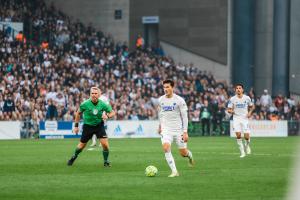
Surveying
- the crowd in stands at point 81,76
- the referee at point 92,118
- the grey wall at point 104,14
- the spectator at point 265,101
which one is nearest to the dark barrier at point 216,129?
the crowd in stands at point 81,76

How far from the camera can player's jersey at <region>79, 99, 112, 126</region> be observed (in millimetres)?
23938

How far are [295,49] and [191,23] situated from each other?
8.42m

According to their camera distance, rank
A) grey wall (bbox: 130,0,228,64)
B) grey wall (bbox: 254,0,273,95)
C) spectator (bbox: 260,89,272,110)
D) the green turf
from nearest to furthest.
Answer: the green turf → spectator (bbox: 260,89,272,110) → grey wall (bbox: 130,0,228,64) → grey wall (bbox: 254,0,273,95)

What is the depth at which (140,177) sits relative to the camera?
64.4ft

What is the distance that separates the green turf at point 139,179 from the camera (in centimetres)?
1573

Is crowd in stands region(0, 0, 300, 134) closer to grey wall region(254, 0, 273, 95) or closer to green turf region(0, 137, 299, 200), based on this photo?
grey wall region(254, 0, 273, 95)

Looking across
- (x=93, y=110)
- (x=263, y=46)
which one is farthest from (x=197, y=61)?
(x=93, y=110)

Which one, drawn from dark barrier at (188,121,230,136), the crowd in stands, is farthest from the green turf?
dark barrier at (188,121,230,136)

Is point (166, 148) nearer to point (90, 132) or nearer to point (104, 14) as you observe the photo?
point (90, 132)

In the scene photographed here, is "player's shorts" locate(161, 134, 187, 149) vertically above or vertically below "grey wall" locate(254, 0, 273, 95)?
below

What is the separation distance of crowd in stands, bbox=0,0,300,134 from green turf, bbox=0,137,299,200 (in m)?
19.5

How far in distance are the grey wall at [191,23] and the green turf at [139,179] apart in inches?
1411

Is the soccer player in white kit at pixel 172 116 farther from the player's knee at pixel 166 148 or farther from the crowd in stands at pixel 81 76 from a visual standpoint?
Result: the crowd in stands at pixel 81 76

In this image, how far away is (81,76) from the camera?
52.4 meters
